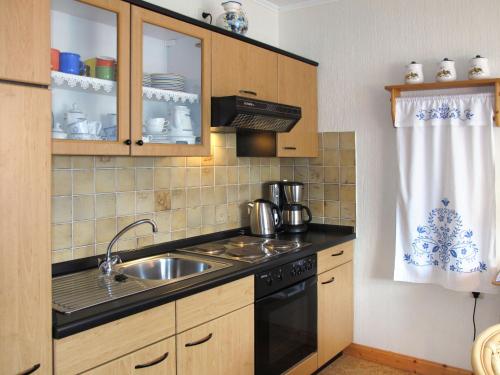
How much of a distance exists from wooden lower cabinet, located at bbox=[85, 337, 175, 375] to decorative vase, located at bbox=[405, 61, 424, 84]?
2.02 m

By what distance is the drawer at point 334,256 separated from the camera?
115 inches

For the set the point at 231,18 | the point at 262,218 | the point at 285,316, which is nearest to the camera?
the point at 285,316

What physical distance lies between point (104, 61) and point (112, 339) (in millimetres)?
1089

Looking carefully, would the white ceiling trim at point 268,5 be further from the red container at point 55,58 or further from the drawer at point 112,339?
the drawer at point 112,339

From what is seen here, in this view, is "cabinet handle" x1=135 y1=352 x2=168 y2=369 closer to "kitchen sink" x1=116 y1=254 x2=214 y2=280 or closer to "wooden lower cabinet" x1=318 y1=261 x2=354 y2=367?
"kitchen sink" x1=116 y1=254 x2=214 y2=280

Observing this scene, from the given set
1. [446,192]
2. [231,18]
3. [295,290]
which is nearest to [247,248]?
[295,290]

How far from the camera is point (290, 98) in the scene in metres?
3.13

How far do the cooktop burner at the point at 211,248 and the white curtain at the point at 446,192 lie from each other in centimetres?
111

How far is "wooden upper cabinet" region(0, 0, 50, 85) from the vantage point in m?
1.31

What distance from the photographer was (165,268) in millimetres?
2514

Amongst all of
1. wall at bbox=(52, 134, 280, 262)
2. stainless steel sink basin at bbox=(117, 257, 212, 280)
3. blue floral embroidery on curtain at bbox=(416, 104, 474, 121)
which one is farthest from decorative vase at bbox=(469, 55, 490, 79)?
stainless steel sink basin at bbox=(117, 257, 212, 280)

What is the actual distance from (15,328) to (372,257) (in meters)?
2.40

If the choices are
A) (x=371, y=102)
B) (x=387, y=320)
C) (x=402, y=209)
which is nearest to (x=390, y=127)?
(x=371, y=102)

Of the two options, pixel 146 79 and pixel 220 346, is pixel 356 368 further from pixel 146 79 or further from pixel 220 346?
pixel 146 79
